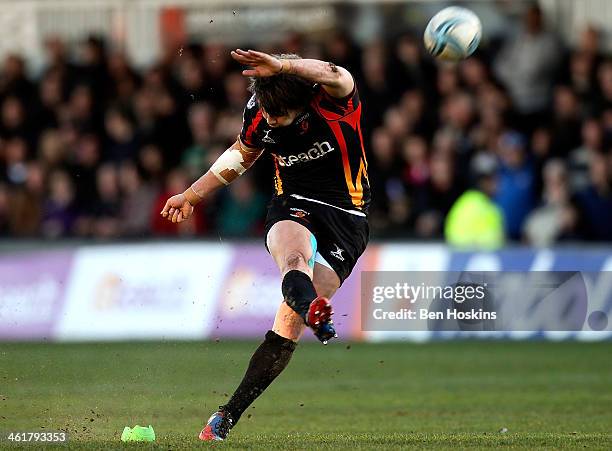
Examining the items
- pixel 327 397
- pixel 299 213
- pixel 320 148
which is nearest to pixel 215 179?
pixel 299 213

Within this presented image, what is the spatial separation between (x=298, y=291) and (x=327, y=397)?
14.0ft

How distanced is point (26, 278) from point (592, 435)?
388 inches

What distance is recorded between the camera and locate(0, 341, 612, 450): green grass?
29.5ft

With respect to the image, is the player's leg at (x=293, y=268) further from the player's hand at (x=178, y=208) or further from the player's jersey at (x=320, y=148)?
the player's hand at (x=178, y=208)

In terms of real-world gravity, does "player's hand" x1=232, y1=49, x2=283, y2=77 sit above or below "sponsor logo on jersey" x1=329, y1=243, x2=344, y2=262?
above

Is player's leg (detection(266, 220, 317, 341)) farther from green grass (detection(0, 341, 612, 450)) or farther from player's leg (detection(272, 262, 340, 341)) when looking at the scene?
green grass (detection(0, 341, 612, 450))

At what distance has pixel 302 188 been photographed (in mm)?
8914

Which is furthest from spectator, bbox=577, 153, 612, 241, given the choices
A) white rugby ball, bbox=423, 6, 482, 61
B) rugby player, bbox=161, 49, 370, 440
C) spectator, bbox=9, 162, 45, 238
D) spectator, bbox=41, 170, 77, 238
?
rugby player, bbox=161, 49, 370, 440

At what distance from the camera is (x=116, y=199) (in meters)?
19.0

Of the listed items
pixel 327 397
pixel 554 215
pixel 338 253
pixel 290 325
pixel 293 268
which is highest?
pixel 293 268

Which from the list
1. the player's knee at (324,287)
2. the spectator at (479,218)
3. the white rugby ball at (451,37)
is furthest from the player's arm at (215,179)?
the spectator at (479,218)

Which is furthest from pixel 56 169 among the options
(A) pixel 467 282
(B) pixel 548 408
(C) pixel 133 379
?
(B) pixel 548 408

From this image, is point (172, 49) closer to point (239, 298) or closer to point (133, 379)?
point (239, 298)

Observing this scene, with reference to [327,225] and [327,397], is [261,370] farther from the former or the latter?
[327,397]
